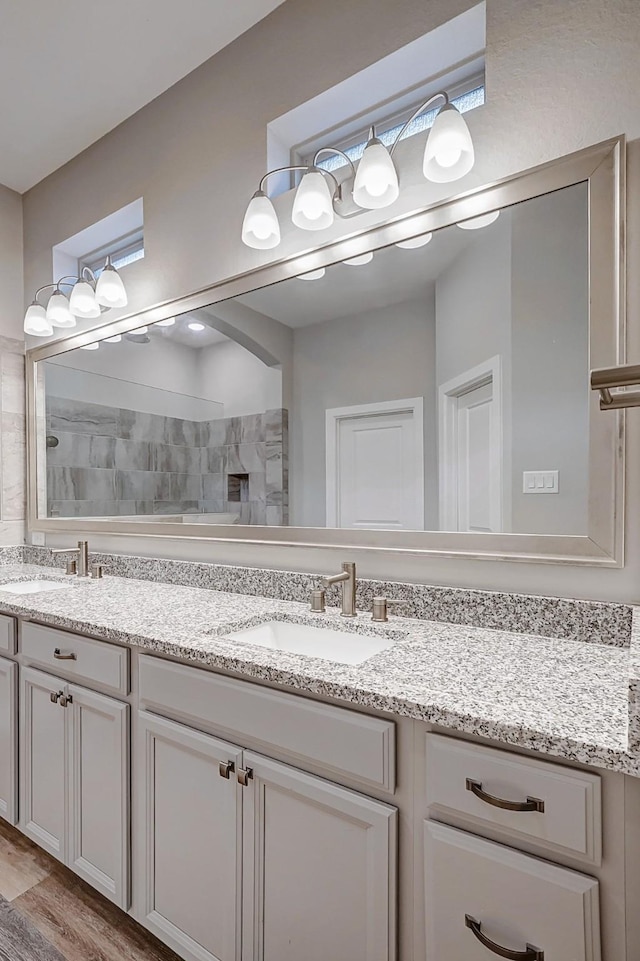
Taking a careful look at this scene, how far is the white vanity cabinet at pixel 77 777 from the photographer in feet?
4.54

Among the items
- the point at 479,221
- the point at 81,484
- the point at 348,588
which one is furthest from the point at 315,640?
the point at 81,484

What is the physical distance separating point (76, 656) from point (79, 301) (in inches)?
62.8

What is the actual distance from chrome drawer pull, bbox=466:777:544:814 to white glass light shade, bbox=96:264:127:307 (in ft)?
7.23

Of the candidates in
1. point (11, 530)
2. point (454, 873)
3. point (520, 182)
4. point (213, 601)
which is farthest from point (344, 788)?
point (11, 530)

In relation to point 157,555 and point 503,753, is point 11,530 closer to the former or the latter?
point 157,555

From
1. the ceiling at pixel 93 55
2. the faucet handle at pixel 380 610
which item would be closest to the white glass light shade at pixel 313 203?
the ceiling at pixel 93 55

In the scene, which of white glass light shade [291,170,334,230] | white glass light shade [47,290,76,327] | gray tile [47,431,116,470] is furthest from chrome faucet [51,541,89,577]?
white glass light shade [291,170,334,230]

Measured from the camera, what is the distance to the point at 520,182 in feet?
4.24

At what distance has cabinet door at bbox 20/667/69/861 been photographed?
1.57 meters

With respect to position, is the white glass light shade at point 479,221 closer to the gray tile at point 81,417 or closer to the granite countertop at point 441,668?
the granite countertop at point 441,668

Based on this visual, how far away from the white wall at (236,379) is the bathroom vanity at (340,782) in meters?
0.69

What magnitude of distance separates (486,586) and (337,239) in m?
1.11

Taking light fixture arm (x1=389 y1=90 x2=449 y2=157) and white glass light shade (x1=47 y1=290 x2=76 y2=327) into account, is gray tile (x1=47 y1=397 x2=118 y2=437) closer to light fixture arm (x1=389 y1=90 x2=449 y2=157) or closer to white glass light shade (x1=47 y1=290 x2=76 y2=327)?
white glass light shade (x1=47 y1=290 x2=76 y2=327)

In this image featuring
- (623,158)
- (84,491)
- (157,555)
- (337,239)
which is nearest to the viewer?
(623,158)
